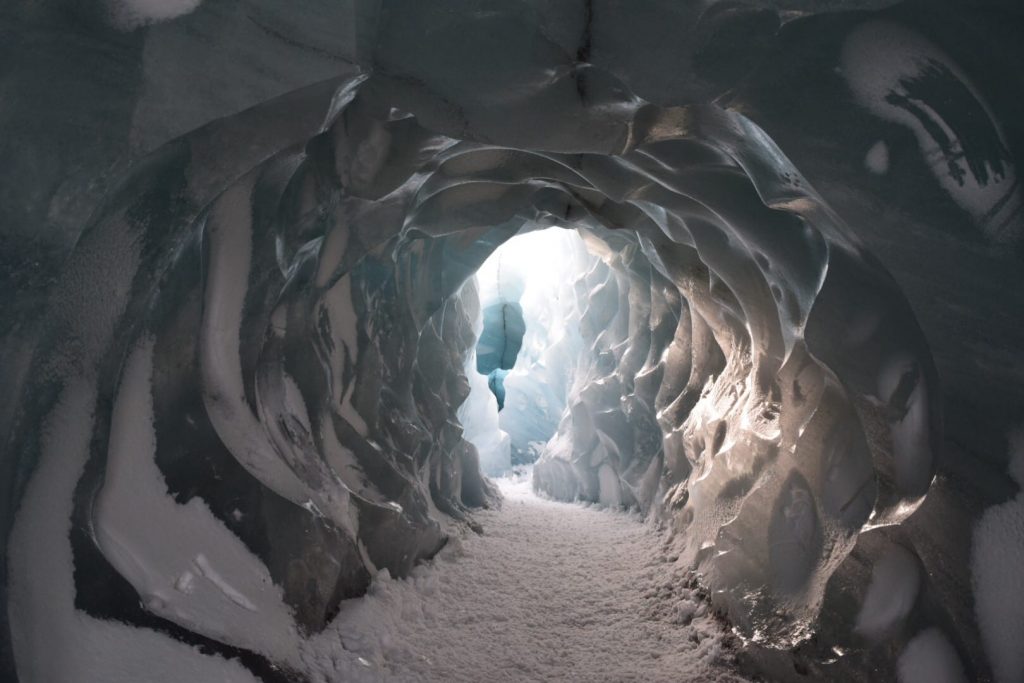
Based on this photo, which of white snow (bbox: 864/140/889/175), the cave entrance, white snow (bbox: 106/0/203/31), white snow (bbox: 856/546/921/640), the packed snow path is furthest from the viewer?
the cave entrance

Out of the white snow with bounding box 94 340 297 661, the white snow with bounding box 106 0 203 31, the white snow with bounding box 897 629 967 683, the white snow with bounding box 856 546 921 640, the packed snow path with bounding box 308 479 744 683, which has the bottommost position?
the packed snow path with bounding box 308 479 744 683

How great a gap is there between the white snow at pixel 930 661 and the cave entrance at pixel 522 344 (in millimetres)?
5351

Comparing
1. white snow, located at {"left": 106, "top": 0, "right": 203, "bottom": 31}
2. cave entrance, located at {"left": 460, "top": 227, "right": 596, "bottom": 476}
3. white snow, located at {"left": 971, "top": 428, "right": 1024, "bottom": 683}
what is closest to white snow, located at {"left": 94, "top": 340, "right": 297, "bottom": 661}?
white snow, located at {"left": 106, "top": 0, "right": 203, "bottom": 31}

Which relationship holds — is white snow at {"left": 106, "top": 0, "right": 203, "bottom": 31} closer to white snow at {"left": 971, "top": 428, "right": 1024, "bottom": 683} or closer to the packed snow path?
the packed snow path

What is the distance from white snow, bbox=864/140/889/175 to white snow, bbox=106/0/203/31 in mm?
1761

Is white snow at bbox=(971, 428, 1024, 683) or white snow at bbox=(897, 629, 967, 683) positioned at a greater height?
white snow at bbox=(971, 428, 1024, 683)

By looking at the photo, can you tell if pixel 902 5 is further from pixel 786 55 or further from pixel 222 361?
pixel 222 361

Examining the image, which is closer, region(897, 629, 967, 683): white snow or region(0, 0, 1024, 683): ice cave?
region(0, 0, 1024, 683): ice cave

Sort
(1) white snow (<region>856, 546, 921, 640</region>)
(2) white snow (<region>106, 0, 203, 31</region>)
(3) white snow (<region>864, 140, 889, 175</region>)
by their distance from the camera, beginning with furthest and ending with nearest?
(1) white snow (<region>856, 546, 921, 640</region>) < (3) white snow (<region>864, 140, 889, 175</region>) < (2) white snow (<region>106, 0, 203, 31</region>)

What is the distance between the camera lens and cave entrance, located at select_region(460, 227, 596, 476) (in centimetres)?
833

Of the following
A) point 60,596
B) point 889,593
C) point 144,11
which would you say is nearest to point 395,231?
point 144,11

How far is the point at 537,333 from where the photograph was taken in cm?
1081

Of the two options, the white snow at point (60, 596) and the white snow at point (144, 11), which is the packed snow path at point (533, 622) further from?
the white snow at point (144, 11)

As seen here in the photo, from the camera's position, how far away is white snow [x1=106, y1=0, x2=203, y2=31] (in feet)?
4.99
